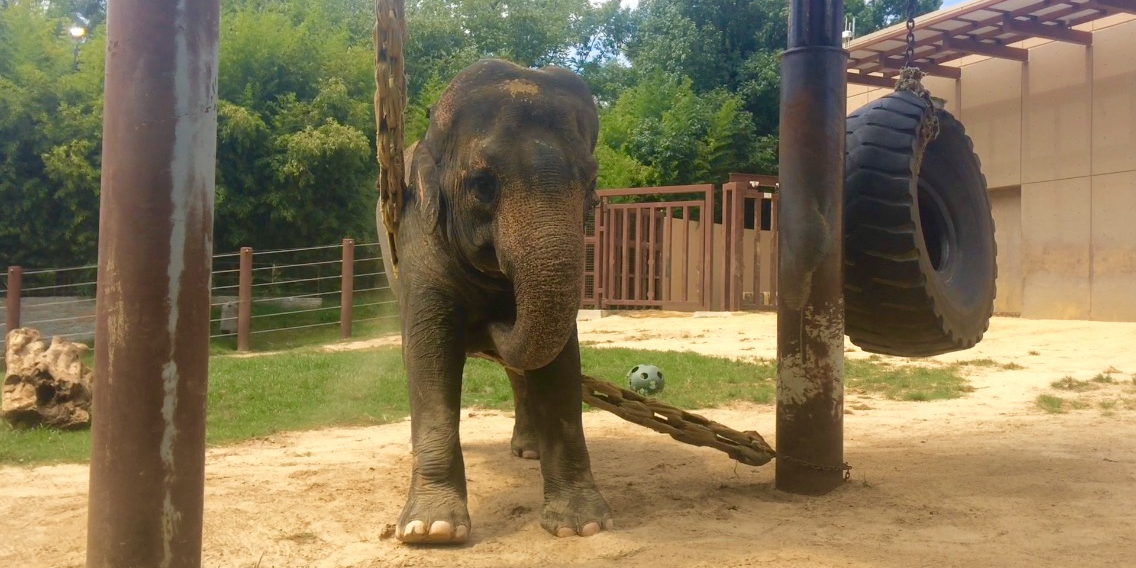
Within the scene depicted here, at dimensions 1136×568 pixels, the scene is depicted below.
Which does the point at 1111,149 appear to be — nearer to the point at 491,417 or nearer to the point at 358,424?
the point at 491,417

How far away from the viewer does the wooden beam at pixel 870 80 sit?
16484 millimetres

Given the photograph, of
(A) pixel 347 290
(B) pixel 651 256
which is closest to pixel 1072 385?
(B) pixel 651 256

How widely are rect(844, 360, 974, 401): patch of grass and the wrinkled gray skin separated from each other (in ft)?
17.9

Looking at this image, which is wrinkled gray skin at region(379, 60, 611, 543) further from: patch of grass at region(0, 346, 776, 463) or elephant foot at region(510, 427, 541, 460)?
patch of grass at region(0, 346, 776, 463)

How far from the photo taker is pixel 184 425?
258 cm

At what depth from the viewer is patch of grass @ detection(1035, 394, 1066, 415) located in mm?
7895

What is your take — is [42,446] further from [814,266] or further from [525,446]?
[814,266]

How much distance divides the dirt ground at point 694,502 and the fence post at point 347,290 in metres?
8.24

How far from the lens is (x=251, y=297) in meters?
16.2

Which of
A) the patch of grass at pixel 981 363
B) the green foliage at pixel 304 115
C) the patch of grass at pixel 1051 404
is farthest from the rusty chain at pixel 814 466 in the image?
the patch of grass at pixel 981 363

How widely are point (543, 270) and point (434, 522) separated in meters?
1.18

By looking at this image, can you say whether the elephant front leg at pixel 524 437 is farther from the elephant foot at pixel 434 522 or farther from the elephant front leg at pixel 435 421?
the elephant foot at pixel 434 522

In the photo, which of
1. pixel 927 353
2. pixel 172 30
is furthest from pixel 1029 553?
pixel 172 30

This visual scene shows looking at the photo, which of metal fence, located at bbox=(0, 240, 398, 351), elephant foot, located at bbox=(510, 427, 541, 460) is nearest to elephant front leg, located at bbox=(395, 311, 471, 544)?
elephant foot, located at bbox=(510, 427, 541, 460)
